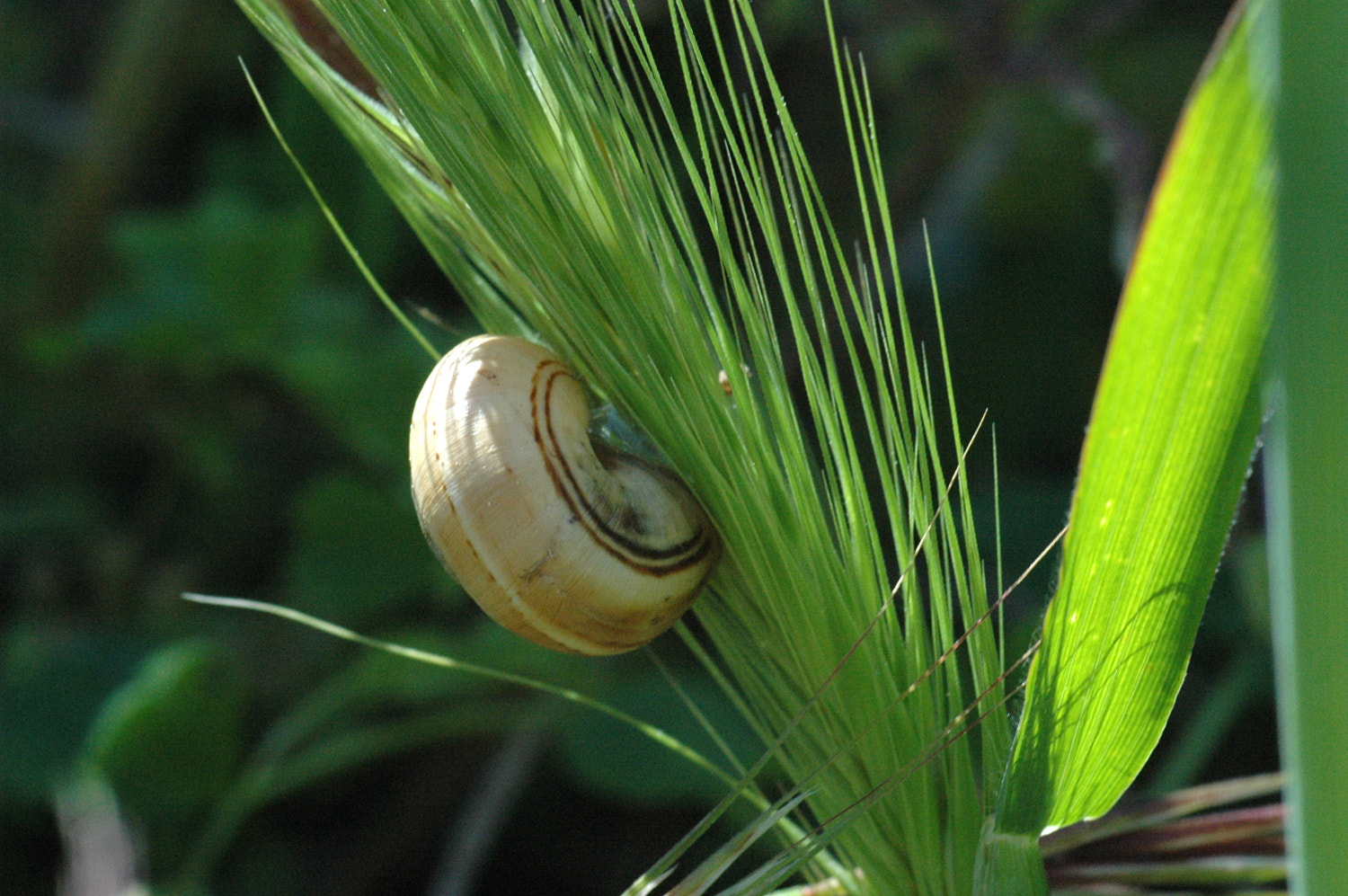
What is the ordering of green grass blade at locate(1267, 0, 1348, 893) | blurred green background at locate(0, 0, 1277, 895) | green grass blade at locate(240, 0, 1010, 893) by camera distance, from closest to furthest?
green grass blade at locate(1267, 0, 1348, 893) → green grass blade at locate(240, 0, 1010, 893) → blurred green background at locate(0, 0, 1277, 895)

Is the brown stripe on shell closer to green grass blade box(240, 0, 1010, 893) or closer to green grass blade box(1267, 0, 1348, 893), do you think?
green grass blade box(240, 0, 1010, 893)

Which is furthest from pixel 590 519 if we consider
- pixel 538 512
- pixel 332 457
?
pixel 332 457

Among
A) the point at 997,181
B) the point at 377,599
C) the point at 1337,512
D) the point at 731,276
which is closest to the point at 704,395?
the point at 731,276

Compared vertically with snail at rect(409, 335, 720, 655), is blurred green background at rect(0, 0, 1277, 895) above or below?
below

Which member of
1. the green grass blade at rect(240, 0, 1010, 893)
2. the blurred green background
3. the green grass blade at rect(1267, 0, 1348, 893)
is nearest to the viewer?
the green grass blade at rect(1267, 0, 1348, 893)

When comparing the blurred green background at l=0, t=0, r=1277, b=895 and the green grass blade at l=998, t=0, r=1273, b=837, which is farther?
the blurred green background at l=0, t=0, r=1277, b=895

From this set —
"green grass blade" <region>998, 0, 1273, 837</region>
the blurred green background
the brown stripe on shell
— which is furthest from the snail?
the blurred green background

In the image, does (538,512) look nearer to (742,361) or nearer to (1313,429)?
(742,361)

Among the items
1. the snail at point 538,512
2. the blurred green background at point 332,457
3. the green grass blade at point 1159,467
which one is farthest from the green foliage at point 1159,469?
the blurred green background at point 332,457
